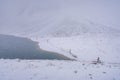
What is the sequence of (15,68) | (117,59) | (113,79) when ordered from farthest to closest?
(117,59) → (15,68) → (113,79)

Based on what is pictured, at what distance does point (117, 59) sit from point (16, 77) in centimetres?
4475

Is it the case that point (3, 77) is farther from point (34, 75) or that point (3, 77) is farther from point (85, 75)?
point (85, 75)

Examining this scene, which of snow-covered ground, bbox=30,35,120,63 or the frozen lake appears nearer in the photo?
the frozen lake

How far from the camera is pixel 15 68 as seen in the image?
22609 millimetres

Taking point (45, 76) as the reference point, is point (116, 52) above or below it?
above

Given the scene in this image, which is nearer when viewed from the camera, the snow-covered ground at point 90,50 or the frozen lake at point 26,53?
the frozen lake at point 26,53

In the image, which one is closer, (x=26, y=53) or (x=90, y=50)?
(x=26, y=53)

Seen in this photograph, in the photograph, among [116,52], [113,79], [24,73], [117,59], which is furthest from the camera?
[116,52]

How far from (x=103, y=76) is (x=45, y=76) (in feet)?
19.1

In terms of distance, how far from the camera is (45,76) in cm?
1900

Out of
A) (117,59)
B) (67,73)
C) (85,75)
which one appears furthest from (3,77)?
(117,59)

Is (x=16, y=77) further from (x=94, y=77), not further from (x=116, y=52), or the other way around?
(x=116, y=52)

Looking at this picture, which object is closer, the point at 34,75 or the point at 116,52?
the point at 34,75

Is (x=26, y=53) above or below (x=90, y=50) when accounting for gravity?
below
